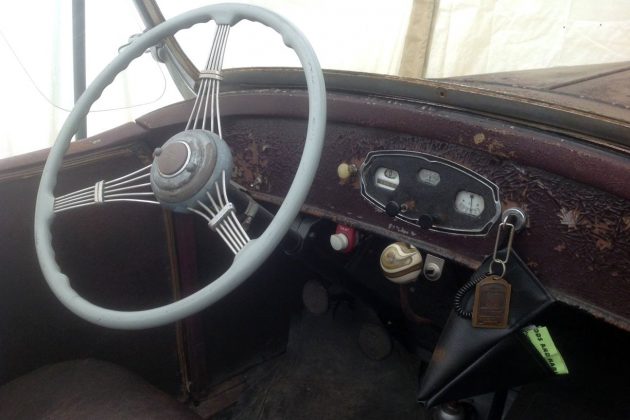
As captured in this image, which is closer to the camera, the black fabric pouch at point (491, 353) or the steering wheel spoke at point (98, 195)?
the black fabric pouch at point (491, 353)

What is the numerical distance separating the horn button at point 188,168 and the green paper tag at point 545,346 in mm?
546

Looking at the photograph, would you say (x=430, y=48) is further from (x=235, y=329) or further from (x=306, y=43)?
(x=306, y=43)

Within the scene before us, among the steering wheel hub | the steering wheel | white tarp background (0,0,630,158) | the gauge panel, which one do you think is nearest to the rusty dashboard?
the gauge panel

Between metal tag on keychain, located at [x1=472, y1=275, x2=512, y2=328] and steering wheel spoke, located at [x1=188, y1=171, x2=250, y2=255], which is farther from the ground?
steering wheel spoke, located at [x1=188, y1=171, x2=250, y2=255]

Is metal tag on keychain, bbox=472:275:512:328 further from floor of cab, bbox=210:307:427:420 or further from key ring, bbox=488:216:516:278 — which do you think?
floor of cab, bbox=210:307:427:420

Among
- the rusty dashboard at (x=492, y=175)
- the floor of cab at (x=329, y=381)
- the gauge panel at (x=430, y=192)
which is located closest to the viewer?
the rusty dashboard at (x=492, y=175)

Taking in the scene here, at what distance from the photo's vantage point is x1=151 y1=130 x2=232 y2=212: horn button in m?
0.79

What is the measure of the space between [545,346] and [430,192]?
0.31 metres

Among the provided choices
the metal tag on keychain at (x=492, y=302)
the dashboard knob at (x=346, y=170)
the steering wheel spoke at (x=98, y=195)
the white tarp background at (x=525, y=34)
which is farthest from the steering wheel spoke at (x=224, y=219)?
the white tarp background at (x=525, y=34)

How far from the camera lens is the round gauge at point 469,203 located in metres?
0.86

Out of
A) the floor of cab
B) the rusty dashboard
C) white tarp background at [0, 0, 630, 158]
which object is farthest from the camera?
white tarp background at [0, 0, 630, 158]

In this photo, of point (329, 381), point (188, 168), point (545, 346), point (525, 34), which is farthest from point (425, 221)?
point (525, 34)

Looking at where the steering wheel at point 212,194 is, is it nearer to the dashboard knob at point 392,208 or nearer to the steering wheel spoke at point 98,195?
the steering wheel spoke at point 98,195

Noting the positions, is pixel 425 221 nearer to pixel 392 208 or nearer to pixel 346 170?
pixel 392 208
